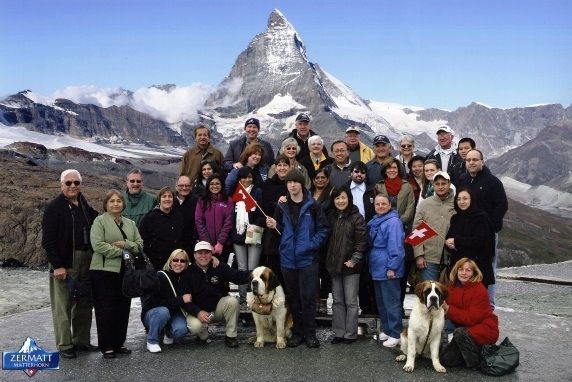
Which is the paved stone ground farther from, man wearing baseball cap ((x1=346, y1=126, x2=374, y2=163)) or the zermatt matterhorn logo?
man wearing baseball cap ((x1=346, y1=126, x2=374, y2=163))

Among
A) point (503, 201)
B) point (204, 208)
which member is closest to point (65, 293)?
point (204, 208)

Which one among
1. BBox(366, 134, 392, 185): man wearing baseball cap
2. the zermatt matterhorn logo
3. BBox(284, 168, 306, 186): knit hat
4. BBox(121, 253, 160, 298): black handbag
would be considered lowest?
the zermatt matterhorn logo

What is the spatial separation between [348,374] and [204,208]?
363cm

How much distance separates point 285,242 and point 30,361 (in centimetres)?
387

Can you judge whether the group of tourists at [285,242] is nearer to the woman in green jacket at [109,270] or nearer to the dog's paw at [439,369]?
the woman in green jacket at [109,270]

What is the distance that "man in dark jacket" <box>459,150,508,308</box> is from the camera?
9.12m

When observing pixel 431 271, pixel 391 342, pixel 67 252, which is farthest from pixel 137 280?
pixel 431 271

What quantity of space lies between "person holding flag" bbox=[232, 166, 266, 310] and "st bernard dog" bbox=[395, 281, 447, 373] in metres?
2.80

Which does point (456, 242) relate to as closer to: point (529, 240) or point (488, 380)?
point (488, 380)

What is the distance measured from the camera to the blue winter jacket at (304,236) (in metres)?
Result: 8.78

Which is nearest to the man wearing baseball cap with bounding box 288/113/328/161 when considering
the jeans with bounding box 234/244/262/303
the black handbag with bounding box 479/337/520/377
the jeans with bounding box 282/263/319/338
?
the jeans with bounding box 234/244/262/303

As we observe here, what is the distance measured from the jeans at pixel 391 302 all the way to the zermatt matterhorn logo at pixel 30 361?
4657 mm

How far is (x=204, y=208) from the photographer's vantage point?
31.7 feet

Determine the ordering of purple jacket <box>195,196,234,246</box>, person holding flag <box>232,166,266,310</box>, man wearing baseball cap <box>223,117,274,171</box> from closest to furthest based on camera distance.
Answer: person holding flag <box>232,166,266,310</box>, purple jacket <box>195,196,234,246</box>, man wearing baseball cap <box>223,117,274,171</box>
